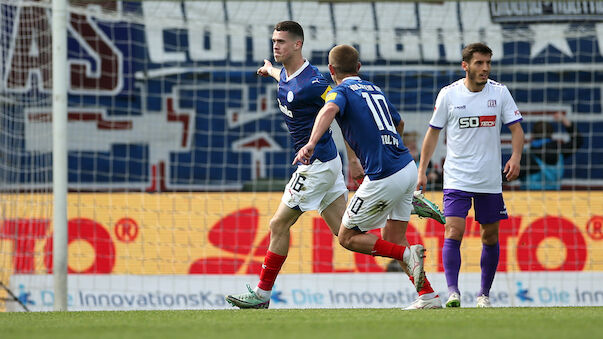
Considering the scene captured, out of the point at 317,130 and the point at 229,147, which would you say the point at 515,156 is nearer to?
the point at 317,130

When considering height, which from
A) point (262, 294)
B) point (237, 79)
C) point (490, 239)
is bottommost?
point (262, 294)

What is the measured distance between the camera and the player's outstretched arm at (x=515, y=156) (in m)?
5.84

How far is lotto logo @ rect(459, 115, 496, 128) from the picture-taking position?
5.97m

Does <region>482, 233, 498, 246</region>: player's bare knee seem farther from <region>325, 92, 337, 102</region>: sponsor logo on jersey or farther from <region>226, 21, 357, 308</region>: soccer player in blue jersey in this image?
<region>325, 92, 337, 102</region>: sponsor logo on jersey

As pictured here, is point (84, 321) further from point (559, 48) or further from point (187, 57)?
point (559, 48)

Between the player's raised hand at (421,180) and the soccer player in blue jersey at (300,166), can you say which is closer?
the soccer player in blue jersey at (300,166)

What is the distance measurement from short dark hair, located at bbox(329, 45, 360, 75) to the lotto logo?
97cm

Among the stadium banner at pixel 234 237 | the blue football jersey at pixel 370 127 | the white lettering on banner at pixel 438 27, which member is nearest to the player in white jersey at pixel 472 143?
the blue football jersey at pixel 370 127

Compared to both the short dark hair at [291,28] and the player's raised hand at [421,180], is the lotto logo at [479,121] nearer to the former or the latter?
the player's raised hand at [421,180]

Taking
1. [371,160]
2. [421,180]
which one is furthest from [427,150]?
[371,160]

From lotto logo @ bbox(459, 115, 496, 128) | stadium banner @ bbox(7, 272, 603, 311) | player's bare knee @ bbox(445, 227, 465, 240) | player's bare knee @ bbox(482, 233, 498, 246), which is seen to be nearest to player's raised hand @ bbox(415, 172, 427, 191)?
player's bare knee @ bbox(445, 227, 465, 240)

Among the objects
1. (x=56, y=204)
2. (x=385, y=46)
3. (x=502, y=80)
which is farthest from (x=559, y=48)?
(x=56, y=204)

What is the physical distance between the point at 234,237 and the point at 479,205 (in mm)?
4407

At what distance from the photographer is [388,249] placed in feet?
17.5
